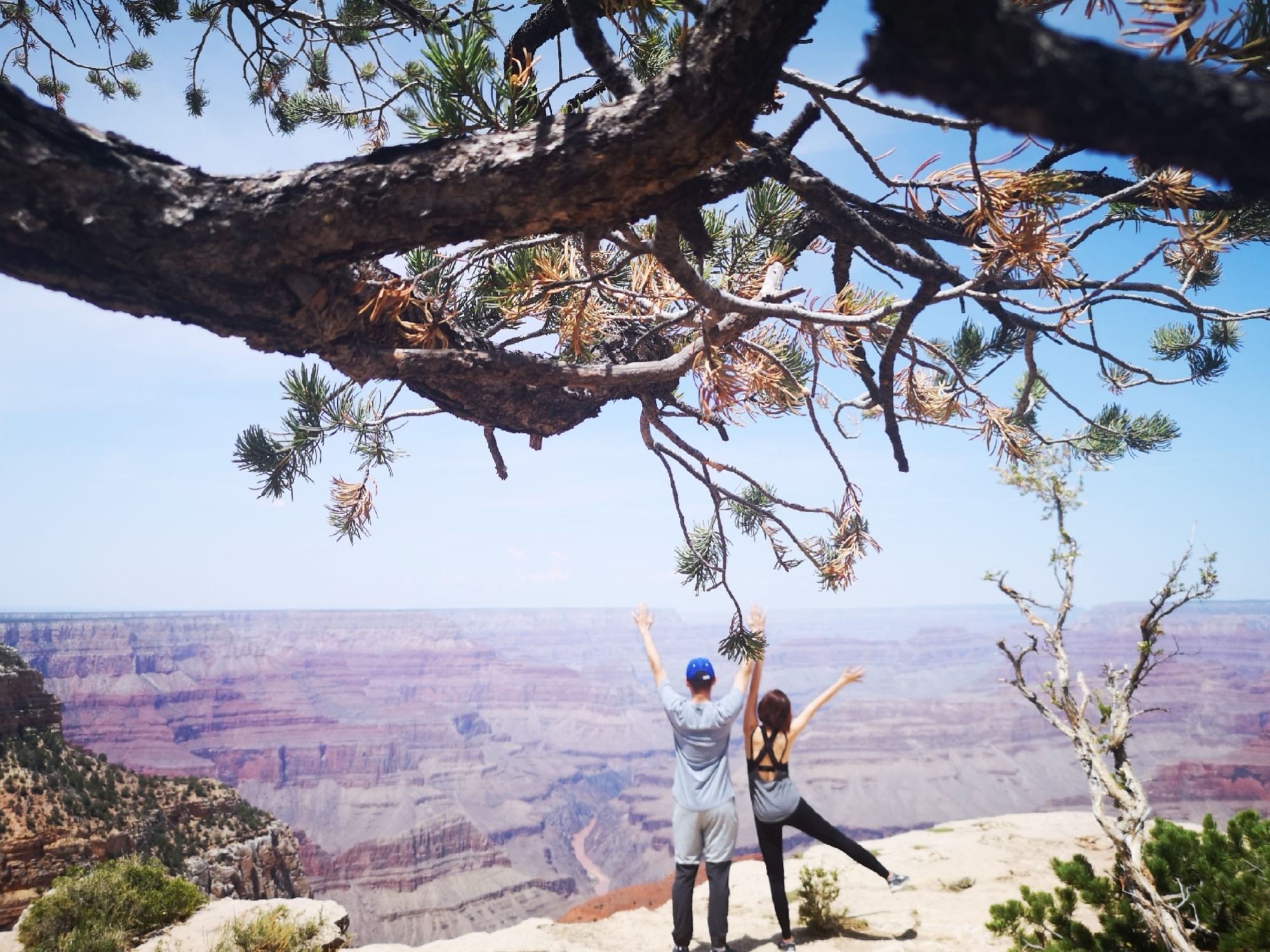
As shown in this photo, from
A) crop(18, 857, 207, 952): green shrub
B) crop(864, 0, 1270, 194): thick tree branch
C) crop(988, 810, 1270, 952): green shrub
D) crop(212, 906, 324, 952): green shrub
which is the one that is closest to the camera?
crop(864, 0, 1270, 194): thick tree branch

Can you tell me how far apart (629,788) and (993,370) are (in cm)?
8274

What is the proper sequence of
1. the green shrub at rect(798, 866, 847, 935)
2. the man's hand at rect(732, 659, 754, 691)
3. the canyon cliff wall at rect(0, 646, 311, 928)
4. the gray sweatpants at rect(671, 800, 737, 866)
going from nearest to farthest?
the gray sweatpants at rect(671, 800, 737, 866) < the man's hand at rect(732, 659, 754, 691) < the green shrub at rect(798, 866, 847, 935) < the canyon cliff wall at rect(0, 646, 311, 928)

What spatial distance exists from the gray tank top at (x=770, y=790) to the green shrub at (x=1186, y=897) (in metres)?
1.10

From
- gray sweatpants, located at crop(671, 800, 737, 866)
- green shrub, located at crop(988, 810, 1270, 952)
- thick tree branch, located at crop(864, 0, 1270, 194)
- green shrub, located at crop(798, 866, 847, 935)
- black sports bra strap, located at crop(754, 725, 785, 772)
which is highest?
thick tree branch, located at crop(864, 0, 1270, 194)

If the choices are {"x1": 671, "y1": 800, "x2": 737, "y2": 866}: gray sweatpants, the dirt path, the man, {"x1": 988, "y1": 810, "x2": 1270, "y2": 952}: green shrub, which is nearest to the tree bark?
the man

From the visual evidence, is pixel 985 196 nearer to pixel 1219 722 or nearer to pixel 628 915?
pixel 628 915

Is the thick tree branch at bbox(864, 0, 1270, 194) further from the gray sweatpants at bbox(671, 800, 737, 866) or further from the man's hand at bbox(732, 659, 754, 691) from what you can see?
the gray sweatpants at bbox(671, 800, 737, 866)

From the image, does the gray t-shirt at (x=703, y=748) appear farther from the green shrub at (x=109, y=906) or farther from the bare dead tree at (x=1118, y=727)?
the green shrub at (x=109, y=906)

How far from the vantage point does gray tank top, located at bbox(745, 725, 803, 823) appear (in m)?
3.30

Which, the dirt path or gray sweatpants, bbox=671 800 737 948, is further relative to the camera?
the dirt path

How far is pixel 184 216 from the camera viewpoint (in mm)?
1344

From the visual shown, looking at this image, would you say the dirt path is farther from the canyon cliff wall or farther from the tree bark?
the tree bark

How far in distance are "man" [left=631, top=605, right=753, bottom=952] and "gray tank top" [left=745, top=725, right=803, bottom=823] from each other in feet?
0.76

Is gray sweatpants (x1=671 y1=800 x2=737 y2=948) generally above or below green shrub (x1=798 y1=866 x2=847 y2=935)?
above
